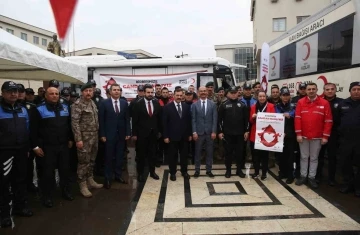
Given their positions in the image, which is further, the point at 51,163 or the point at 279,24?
the point at 279,24

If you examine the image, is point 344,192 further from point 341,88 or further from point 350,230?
point 341,88

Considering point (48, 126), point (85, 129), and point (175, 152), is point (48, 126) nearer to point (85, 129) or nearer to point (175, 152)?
point (85, 129)

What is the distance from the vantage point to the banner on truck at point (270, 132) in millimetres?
5520

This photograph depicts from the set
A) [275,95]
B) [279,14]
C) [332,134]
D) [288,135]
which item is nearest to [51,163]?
[288,135]

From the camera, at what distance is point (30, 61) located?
13.2 ft

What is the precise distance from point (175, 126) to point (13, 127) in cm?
280

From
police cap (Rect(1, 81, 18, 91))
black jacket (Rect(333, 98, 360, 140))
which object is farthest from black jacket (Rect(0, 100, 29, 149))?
black jacket (Rect(333, 98, 360, 140))

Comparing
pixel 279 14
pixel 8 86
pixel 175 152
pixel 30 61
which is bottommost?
pixel 175 152

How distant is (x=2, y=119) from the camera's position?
3.88 meters

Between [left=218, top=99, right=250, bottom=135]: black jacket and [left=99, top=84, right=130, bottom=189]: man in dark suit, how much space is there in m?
1.90

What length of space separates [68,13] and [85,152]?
4109mm

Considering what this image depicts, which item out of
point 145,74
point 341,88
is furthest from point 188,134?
point 145,74

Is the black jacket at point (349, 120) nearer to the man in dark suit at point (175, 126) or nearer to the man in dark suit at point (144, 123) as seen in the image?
the man in dark suit at point (175, 126)

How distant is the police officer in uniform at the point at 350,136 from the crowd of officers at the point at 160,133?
15mm
